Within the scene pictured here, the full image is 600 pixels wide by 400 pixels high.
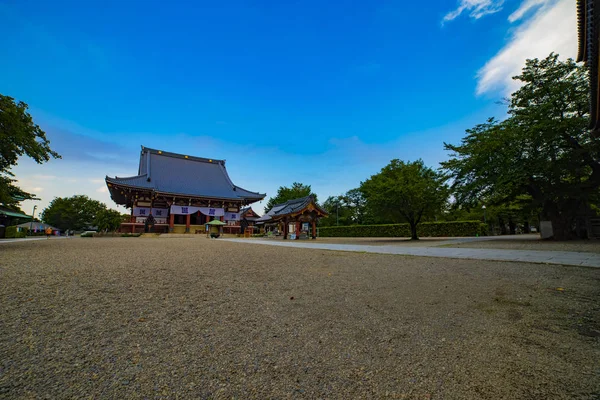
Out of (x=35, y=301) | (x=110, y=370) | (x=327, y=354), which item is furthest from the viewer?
(x=35, y=301)

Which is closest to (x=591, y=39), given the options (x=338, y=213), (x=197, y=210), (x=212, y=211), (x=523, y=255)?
(x=523, y=255)

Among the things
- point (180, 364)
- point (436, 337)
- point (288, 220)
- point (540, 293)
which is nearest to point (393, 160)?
point (288, 220)

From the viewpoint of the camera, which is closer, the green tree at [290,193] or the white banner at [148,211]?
the white banner at [148,211]

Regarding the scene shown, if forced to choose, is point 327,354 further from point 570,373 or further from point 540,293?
point 540,293

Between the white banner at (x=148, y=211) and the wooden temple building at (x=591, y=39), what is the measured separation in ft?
88.0

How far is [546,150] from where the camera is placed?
12.1 meters

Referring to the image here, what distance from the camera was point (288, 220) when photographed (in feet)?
68.7

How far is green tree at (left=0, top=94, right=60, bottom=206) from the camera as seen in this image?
7695mm

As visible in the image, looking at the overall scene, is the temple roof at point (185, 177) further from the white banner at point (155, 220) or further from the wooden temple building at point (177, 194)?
the white banner at point (155, 220)

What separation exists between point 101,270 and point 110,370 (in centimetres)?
355

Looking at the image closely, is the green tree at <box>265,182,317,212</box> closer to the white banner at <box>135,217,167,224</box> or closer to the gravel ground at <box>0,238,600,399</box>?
the white banner at <box>135,217,167,224</box>

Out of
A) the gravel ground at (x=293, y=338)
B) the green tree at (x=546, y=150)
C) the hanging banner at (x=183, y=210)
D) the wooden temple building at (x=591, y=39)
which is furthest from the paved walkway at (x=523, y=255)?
the hanging banner at (x=183, y=210)

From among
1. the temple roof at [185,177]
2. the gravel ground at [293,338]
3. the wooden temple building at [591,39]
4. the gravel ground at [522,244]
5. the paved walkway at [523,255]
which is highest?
the temple roof at [185,177]

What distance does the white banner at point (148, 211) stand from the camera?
76.3 ft
